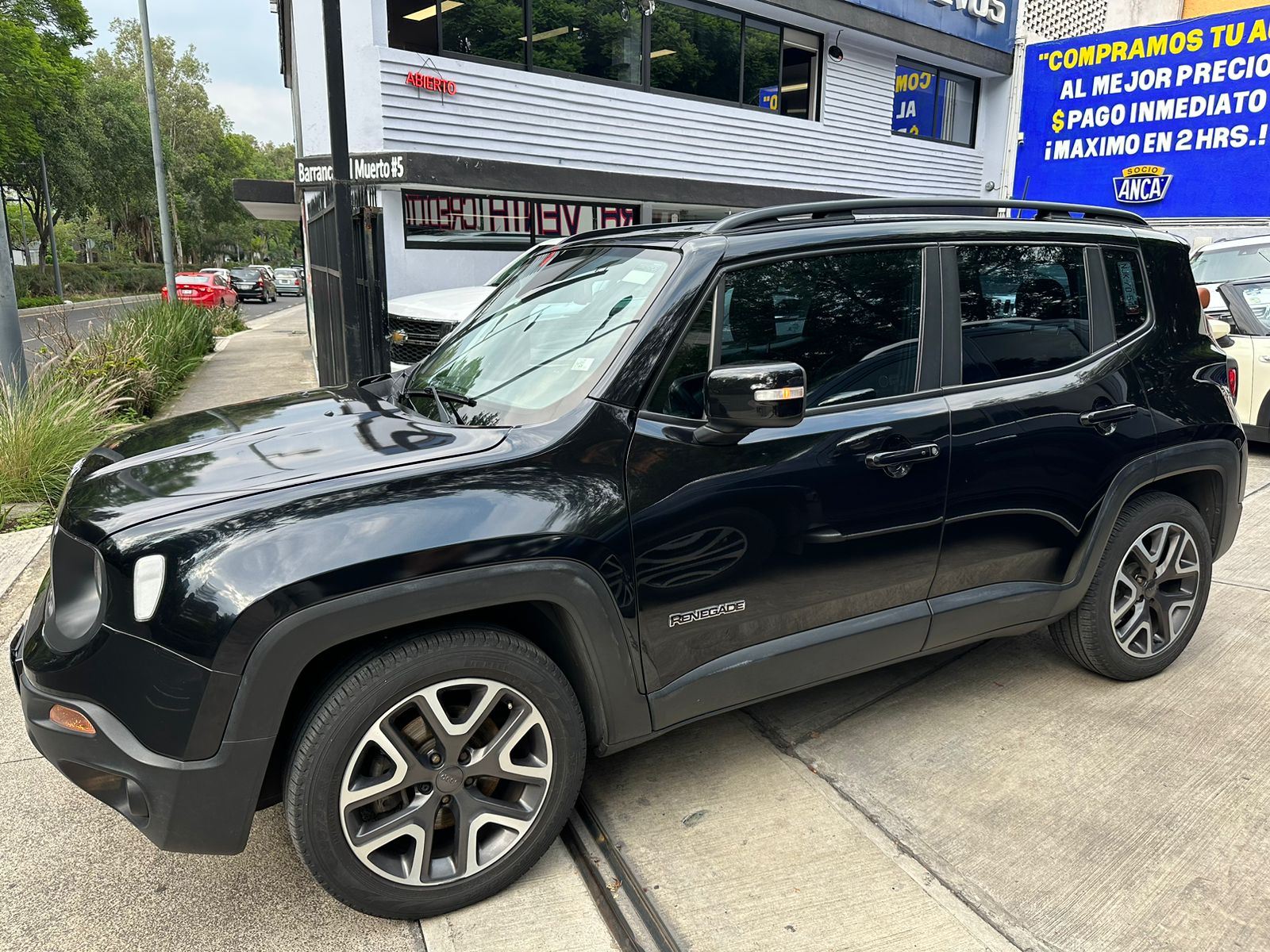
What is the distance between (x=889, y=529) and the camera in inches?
114

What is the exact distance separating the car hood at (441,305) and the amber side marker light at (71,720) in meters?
6.35

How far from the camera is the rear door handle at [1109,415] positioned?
10.7ft

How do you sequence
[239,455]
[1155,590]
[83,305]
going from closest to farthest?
1. [239,455]
2. [1155,590]
3. [83,305]

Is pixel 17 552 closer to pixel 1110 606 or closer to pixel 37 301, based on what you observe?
pixel 1110 606

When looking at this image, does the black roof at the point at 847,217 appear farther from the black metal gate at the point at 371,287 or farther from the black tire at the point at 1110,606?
the black metal gate at the point at 371,287

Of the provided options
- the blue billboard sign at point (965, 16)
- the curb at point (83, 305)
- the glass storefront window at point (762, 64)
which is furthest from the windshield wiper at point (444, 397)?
the blue billboard sign at point (965, 16)

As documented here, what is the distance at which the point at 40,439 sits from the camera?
6098 millimetres

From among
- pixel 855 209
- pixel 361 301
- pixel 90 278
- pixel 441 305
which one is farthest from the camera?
pixel 90 278

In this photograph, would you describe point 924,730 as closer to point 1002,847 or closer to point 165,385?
point 1002,847

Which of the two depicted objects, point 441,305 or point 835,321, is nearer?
point 835,321

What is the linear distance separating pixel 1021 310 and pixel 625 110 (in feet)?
37.2

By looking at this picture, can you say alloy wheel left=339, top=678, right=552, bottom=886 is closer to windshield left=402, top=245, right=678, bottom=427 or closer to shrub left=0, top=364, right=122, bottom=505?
windshield left=402, top=245, right=678, bottom=427

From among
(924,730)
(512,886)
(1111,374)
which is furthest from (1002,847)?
(1111,374)

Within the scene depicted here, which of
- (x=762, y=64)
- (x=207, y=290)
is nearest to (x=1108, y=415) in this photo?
(x=762, y=64)
